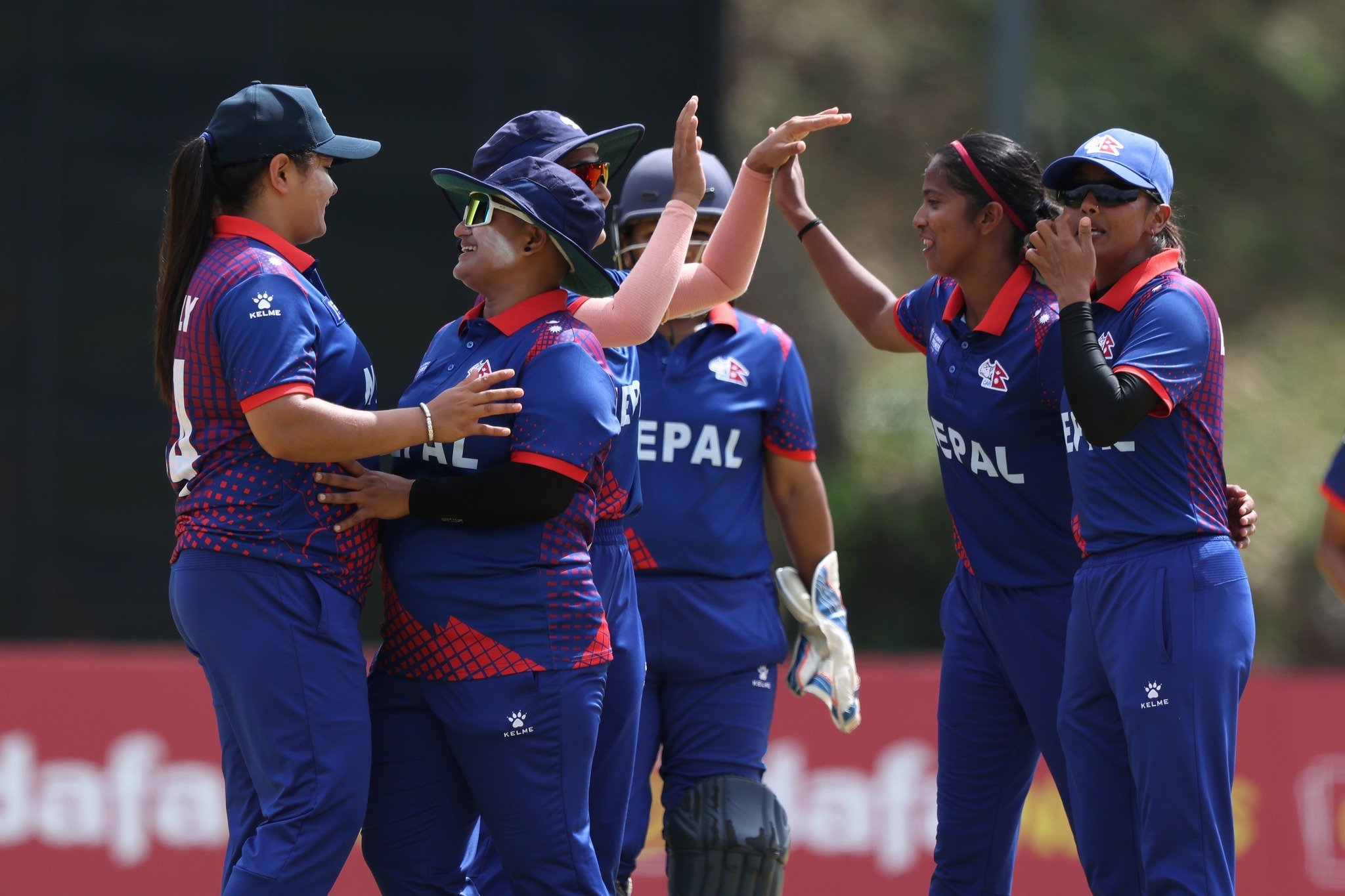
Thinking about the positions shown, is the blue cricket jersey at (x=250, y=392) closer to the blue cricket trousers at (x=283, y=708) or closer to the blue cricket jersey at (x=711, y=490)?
the blue cricket trousers at (x=283, y=708)

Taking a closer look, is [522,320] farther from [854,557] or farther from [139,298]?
[854,557]

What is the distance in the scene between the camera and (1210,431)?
3.61 meters

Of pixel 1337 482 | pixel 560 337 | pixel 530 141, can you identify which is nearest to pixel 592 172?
pixel 530 141

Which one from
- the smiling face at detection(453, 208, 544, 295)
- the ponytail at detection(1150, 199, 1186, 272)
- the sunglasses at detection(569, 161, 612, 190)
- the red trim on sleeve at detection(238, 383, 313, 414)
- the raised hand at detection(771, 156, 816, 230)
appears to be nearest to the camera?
the red trim on sleeve at detection(238, 383, 313, 414)

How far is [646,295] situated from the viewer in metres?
3.70

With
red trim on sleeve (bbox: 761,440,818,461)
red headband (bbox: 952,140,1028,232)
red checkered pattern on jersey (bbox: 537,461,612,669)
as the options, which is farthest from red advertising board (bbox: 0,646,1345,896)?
red checkered pattern on jersey (bbox: 537,461,612,669)

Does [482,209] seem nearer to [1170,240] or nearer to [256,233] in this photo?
[256,233]

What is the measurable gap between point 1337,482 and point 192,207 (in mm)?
2340

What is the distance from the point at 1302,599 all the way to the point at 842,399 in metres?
3.94

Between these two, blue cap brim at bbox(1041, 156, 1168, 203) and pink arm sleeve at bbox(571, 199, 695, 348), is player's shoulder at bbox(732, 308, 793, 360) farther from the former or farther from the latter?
blue cap brim at bbox(1041, 156, 1168, 203)

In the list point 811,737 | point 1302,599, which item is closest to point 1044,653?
point 811,737

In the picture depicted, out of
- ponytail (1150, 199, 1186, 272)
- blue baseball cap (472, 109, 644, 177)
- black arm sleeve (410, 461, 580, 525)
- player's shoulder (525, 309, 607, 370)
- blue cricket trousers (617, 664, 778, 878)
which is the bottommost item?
blue cricket trousers (617, 664, 778, 878)

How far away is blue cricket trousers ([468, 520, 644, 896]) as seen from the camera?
12.2 feet

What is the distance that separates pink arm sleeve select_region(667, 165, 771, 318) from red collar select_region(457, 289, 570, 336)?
0.50 meters
